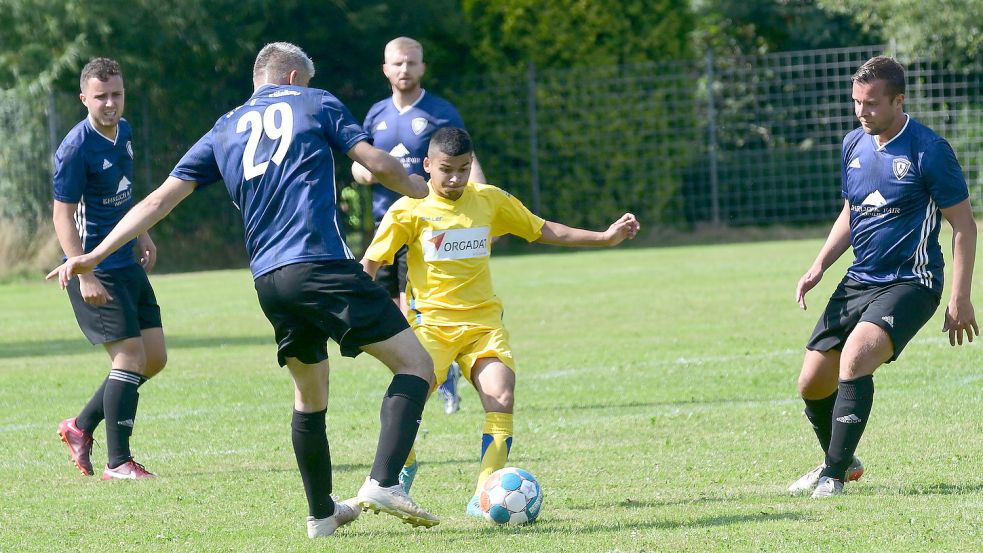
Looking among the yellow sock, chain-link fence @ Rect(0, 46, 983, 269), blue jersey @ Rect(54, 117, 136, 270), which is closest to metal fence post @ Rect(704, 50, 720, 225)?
chain-link fence @ Rect(0, 46, 983, 269)

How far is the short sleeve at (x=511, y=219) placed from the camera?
6.47 meters

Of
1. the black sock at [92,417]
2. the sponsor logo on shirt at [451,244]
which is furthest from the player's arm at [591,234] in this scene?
the black sock at [92,417]

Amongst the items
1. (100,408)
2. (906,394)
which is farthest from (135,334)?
(906,394)

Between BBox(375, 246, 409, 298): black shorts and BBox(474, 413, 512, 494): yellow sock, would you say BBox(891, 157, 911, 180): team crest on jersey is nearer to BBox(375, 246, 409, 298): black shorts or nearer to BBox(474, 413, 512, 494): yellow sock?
BBox(474, 413, 512, 494): yellow sock

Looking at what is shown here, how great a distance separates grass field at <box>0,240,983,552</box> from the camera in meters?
5.52

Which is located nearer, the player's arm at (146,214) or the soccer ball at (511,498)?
the player's arm at (146,214)

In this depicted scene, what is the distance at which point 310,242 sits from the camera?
5.29 meters

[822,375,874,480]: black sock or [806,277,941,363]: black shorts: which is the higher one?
[806,277,941,363]: black shorts

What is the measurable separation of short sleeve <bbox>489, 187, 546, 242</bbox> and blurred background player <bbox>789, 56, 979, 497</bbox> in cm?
142

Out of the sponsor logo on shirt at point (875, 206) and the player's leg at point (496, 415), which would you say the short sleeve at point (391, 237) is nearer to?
the player's leg at point (496, 415)

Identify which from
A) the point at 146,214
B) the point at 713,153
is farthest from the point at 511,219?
the point at 713,153

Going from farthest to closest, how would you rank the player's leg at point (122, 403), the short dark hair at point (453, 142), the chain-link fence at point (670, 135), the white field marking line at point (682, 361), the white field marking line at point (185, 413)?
the chain-link fence at point (670, 135) < the white field marking line at point (682, 361) < the white field marking line at point (185, 413) < the player's leg at point (122, 403) < the short dark hair at point (453, 142)

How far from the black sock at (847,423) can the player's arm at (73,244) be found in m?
3.64

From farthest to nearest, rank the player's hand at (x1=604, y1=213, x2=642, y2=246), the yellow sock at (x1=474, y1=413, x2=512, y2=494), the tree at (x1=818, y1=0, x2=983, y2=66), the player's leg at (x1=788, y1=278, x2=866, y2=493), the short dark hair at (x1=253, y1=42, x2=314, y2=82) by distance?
the tree at (x1=818, y1=0, x2=983, y2=66)
the player's hand at (x1=604, y1=213, x2=642, y2=246)
the player's leg at (x1=788, y1=278, x2=866, y2=493)
the yellow sock at (x1=474, y1=413, x2=512, y2=494)
the short dark hair at (x1=253, y1=42, x2=314, y2=82)
